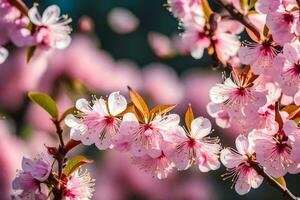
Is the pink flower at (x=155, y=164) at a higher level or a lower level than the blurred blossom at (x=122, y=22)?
higher

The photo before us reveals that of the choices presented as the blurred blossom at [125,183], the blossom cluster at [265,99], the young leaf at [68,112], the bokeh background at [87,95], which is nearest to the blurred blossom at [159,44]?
the bokeh background at [87,95]

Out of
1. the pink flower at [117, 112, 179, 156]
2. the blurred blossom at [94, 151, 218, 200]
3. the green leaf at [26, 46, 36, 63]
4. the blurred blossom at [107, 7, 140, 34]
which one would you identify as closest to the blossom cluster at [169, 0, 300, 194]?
the pink flower at [117, 112, 179, 156]

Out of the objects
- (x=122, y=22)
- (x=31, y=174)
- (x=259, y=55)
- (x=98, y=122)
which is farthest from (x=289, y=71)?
(x=122, y=22)

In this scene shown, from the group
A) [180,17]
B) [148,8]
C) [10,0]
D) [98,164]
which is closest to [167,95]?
[98,164]

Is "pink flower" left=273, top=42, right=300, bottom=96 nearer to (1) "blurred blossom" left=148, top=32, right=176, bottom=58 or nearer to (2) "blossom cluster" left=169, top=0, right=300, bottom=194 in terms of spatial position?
(2) "blossom cluster" left=169, top=0, right=300, bottom=194

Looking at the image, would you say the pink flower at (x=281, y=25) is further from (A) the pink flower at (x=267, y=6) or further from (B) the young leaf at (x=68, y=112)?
(B) the young leaf at (x=68, y=112)

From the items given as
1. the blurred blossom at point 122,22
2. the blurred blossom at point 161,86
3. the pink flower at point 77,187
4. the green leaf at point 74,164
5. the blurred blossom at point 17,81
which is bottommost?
the blurred blossom at point 122,22

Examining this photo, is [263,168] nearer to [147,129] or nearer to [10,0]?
[147,129]
